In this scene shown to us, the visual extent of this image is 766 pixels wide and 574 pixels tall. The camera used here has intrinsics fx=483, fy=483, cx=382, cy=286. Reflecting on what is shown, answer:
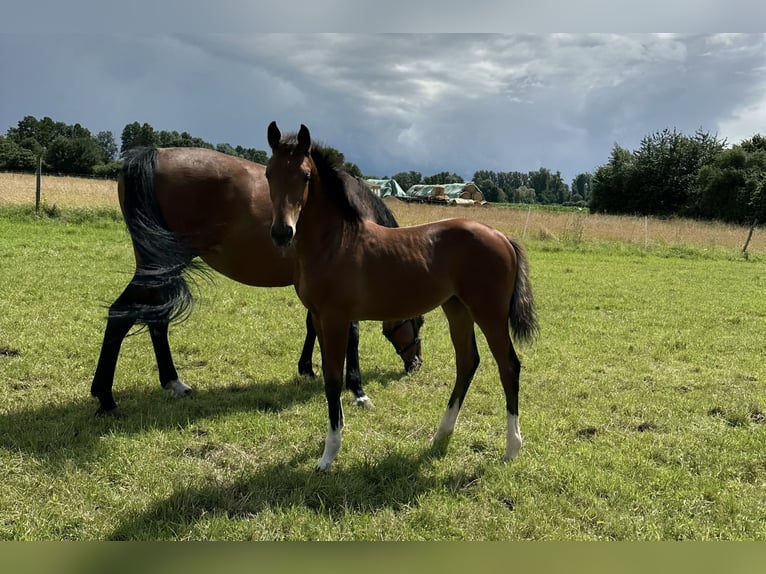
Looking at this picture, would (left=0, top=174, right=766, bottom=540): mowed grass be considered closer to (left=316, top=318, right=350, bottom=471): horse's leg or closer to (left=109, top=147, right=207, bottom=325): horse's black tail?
(left=316, top=318, right=350, bottom=471): horse's leg

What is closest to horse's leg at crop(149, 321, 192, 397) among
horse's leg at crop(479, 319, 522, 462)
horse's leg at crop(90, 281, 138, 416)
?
horse's leg at crop(90, 281, 138, 416)

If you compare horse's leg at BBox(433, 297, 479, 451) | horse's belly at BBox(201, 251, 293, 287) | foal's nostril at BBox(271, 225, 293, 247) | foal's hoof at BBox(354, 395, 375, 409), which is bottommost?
foal's hoof at BBox(354, 395, 375, 409)

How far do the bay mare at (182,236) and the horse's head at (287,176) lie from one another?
A: 1022 mm

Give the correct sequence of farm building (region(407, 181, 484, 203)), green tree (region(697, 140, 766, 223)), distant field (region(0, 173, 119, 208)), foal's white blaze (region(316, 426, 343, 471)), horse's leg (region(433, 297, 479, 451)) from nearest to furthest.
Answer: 1. foal's white blaze (region(316, 426, 343, 471))
2. horse's leg (region(433, 297, 479, 451))
3. distant field (region(0, 173, 119, 208))
4. green tree (region(697, 140, 766, 223))
5. farm building (region(407, 181, 484, 203))

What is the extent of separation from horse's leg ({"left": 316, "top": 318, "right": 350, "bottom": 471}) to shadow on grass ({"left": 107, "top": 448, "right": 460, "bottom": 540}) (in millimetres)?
125

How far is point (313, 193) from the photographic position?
9.57 ft

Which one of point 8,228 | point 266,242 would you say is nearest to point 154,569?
point 266,242

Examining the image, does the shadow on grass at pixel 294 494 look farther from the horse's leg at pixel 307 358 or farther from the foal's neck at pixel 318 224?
the horse's leg at pixel 307 358

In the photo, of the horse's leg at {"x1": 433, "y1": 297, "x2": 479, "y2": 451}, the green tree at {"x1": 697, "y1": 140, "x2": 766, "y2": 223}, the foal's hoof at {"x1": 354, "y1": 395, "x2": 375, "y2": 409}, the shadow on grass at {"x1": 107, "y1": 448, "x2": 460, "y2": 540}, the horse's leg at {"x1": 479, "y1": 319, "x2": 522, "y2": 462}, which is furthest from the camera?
the green tree at {"x1": 697, "y1": 140, "x2": 766, "y2": 223}

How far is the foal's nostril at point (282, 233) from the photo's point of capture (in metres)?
2.50

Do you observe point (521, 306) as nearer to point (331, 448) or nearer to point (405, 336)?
point (331, 448)

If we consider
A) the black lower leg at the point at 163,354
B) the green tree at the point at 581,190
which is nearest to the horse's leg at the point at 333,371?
the black lower leg at the point at 163,354

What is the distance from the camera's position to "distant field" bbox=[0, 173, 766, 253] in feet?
43.3

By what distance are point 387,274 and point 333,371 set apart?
70 centimetres
